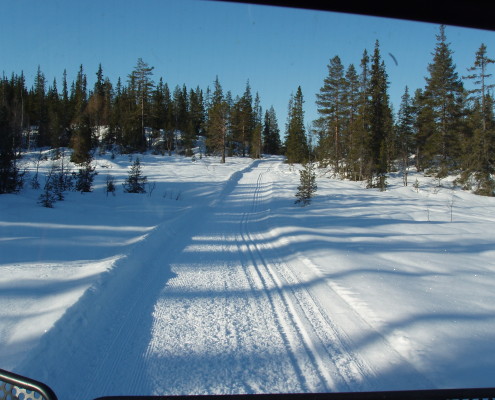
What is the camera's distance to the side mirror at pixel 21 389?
1.38 metres

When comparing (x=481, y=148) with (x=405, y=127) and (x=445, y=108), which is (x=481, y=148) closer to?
(x=445, y=108)

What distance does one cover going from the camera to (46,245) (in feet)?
25.4

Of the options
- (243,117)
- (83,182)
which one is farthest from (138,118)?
(83,182)

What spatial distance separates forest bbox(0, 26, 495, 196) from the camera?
93.7 ft

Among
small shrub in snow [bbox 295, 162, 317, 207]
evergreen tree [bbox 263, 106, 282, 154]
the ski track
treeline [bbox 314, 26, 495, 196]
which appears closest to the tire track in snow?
the ski track

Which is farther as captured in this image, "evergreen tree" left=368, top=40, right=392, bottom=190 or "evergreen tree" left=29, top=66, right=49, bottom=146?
"evergreen tree" left=29, top=66, right=49, bottom=146

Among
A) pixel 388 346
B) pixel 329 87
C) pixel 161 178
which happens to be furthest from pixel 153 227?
pixel 329 87

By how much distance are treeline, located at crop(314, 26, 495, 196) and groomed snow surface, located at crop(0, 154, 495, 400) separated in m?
22.2

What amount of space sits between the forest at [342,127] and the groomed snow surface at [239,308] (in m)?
7.53

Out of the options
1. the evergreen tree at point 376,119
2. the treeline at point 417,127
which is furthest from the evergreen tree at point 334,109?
the evergreen tree at point 376,119

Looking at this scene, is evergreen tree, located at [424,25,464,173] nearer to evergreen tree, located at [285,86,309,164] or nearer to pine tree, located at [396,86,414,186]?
pine tree, located at [396,86,414,186]

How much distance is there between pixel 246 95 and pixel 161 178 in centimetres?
4393

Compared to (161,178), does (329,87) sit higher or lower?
higher

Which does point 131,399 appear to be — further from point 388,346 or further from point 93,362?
point 388,346
